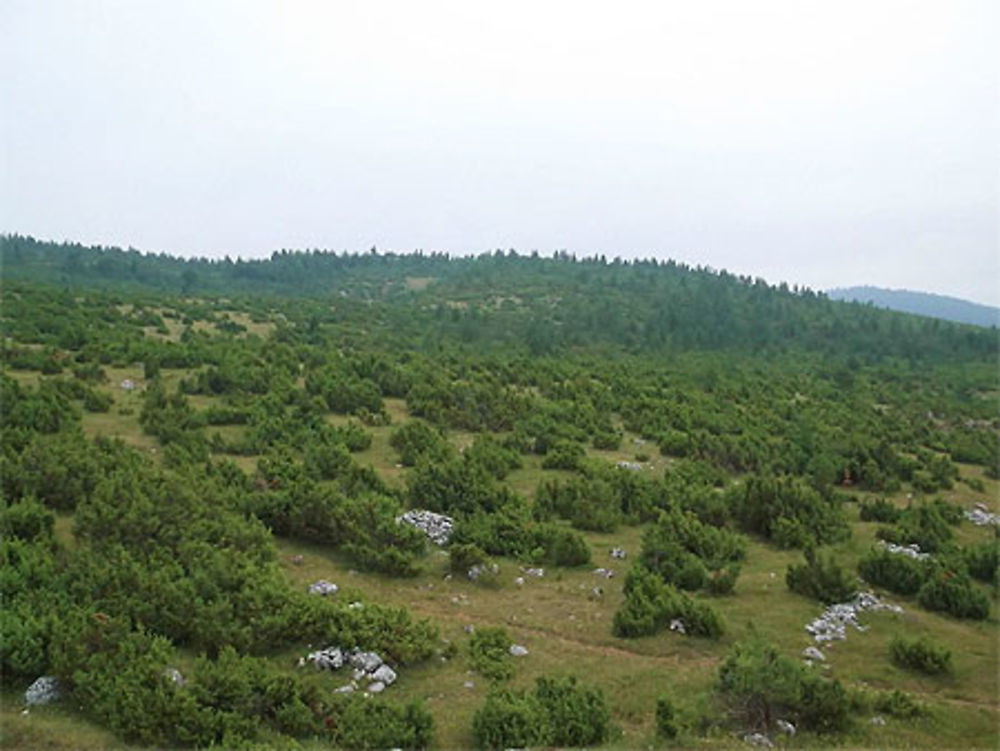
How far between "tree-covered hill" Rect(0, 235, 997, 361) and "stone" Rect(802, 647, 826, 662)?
43940mm

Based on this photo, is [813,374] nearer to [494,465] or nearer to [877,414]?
[877,414]

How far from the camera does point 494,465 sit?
70.0ft

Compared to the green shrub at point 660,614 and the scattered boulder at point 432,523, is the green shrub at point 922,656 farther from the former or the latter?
the scattered boulder at point 432,523

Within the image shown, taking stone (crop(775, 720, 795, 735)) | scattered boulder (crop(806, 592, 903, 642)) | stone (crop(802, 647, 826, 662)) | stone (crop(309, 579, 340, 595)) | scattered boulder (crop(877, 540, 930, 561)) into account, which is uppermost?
scattered boulder (crop(877, 540, 930, 561))

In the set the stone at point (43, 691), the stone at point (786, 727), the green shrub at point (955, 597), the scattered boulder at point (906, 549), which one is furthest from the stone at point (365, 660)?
the scattered boulder at point (906, 549)

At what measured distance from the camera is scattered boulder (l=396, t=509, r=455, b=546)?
1597cm

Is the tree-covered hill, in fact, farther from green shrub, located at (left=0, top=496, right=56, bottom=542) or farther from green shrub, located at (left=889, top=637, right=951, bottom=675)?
green shrub, located at (left=889, top=637, right=951, bottom=675)

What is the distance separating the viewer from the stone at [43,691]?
8477 millimetres

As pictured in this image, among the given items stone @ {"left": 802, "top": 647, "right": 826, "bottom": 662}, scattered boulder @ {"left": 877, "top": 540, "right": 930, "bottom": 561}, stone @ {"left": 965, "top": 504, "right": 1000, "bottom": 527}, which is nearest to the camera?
stone @ {"left": 802, "top": 647, "right": 826, "bottom": 662}

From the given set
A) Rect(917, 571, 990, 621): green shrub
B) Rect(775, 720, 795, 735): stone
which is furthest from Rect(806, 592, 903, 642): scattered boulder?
Rect(775, 720, 795, 735): stone

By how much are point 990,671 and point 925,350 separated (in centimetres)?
6884

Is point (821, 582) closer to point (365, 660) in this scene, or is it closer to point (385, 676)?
point (385, 676)

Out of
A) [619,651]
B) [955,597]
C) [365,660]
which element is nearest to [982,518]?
[955,597]

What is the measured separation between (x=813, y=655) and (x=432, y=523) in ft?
27.4
